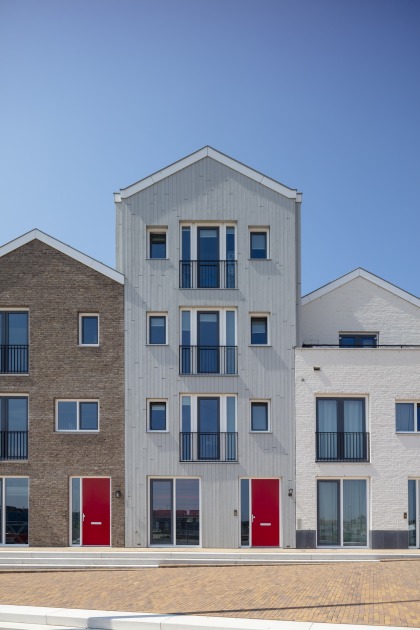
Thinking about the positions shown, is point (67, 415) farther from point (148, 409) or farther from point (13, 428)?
point (148, 409)

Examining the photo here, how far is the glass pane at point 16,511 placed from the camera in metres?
23.7

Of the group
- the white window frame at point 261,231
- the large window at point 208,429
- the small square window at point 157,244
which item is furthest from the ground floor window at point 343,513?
the small square window at point 157,244

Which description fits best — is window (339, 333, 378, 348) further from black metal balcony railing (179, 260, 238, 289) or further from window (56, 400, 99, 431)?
window (56, 400, 99, 431)

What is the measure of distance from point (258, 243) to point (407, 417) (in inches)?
295

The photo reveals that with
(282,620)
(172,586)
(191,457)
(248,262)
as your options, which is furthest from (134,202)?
(282,620)

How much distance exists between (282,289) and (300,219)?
8.21 feet

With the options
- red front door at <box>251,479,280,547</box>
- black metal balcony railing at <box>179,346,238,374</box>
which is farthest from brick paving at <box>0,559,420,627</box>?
black metal balcony railing at <box>179,346,238,374</box>

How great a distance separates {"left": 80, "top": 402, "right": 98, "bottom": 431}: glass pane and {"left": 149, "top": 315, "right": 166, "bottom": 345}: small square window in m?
2.86

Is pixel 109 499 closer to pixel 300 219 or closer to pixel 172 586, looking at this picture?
pixel 172 586

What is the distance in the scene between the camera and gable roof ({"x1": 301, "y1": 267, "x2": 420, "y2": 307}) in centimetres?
2669

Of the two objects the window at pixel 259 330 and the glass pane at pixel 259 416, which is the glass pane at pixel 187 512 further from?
the window at pixel 259 330

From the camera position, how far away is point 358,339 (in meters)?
26.8

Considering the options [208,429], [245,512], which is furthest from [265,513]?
[208,429]

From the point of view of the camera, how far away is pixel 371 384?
2397cm
